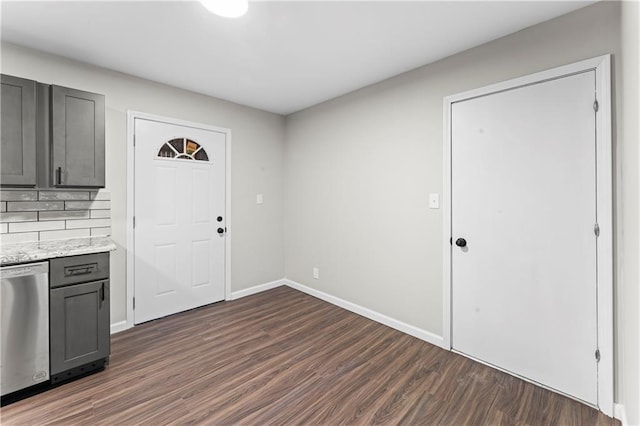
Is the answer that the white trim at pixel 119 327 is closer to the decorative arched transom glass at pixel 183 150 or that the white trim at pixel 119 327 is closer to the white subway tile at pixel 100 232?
the white subway tile at pixel 100 232

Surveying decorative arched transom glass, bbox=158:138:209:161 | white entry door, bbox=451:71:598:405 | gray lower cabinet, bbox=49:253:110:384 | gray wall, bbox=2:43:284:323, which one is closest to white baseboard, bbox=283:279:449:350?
white entry door, bbox=451:71:598:405

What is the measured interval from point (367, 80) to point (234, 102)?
172 cm

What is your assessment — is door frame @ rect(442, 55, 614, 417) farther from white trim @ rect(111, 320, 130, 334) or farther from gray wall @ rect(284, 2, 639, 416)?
white trim @ rect(111, 320, 130, 334)

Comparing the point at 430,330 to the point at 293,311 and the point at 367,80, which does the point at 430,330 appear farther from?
the point at 367,80

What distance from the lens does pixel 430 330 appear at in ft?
8.68

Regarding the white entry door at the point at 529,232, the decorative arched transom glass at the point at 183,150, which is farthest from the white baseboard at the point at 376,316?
the decorative arched transom glass at the point at 183,150

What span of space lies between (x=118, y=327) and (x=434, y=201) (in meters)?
3.24

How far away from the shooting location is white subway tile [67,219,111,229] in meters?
2.57

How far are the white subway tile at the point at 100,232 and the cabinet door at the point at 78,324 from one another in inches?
29.2

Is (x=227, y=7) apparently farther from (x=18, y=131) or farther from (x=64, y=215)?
(x=64, y=215)

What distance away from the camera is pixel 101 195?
107 inches

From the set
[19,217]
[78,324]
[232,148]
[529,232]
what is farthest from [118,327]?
[529,232]

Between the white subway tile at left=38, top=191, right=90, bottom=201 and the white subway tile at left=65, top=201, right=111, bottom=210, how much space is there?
0.15 feet

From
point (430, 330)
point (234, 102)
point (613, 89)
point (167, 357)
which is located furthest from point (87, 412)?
point (613, 89)
